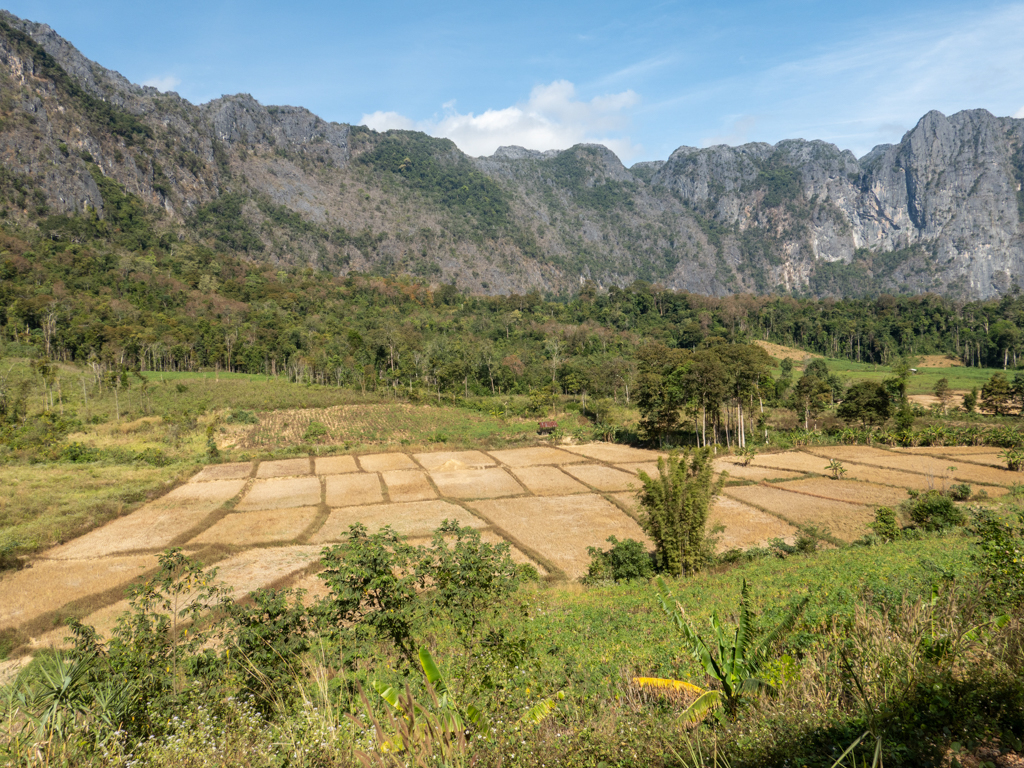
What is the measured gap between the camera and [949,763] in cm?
229

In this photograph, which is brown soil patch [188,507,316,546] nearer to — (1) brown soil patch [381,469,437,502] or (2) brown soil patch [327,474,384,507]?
(2) brown soil patch [327,474,384,507]

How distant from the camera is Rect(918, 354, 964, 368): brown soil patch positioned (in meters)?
72.9

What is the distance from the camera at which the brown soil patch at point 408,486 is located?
81.5ft

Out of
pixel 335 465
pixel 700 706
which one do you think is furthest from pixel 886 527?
pixel 335 465

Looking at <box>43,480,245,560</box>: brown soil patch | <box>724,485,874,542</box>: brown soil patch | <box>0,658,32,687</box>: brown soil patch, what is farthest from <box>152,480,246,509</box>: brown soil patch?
<box>724,485,874,542</box>: brown soil patch

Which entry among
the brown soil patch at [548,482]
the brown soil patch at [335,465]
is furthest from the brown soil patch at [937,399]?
the brown soil patch at [335,465]

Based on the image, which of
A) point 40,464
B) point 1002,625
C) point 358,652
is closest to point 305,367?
point 40,464

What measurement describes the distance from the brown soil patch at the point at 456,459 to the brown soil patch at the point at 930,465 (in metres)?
22.2

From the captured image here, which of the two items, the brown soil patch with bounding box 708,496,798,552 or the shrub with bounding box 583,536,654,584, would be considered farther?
the brown soil patch with bounding box 708,496,798,552

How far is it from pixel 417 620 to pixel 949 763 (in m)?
5.42

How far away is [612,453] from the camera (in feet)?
117

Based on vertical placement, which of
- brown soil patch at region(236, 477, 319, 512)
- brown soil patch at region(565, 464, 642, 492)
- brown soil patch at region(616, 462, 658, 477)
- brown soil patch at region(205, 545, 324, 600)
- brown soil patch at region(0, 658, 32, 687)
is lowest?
brown soil patch at region(616, 462, 658, 477)

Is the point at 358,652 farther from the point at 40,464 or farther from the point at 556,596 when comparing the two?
the point at 40,464

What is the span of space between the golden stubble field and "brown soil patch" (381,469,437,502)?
0.37ft
